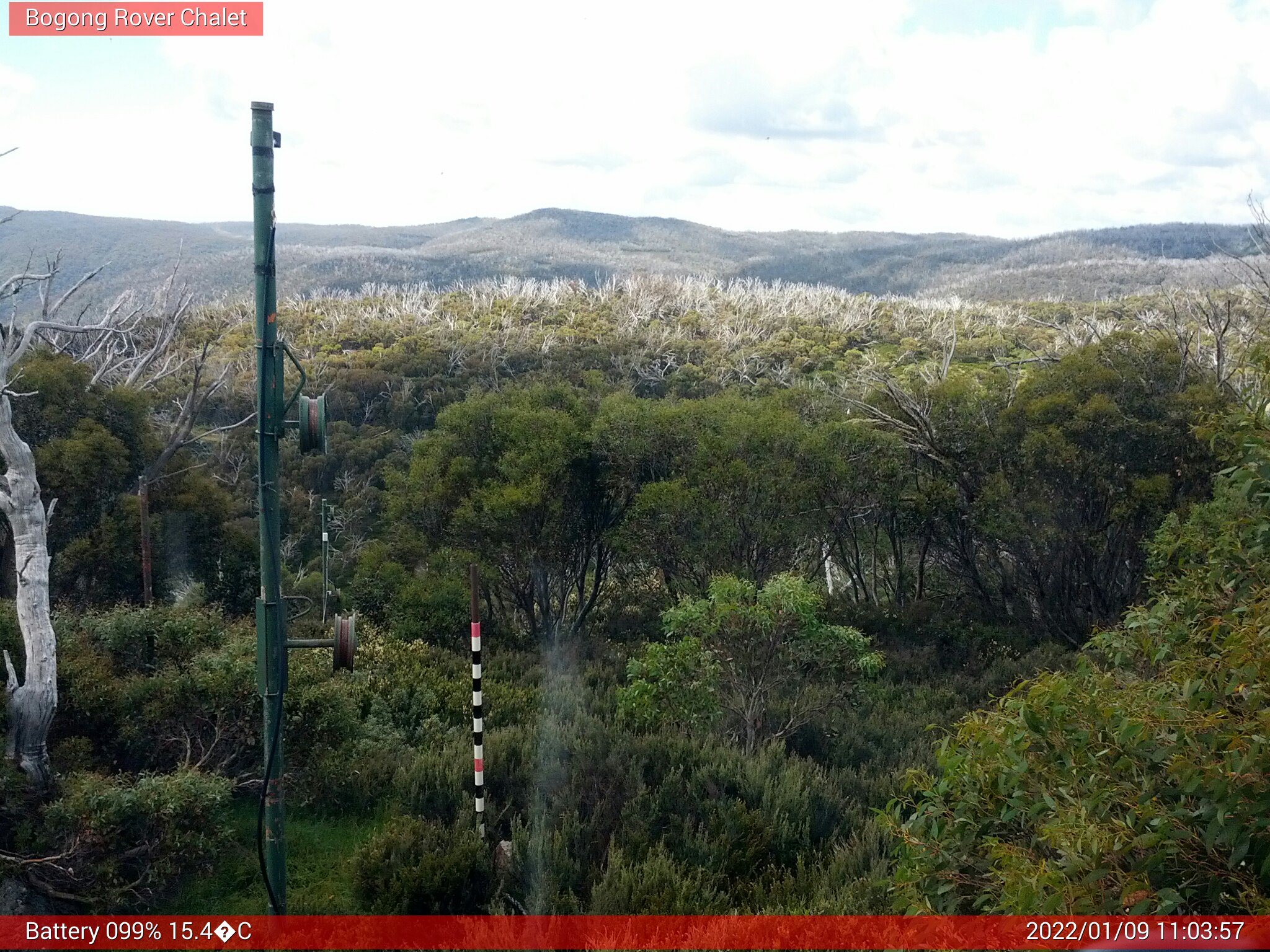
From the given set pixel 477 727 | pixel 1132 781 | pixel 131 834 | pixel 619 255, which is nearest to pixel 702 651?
pixel 477 727

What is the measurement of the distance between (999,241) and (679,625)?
111m

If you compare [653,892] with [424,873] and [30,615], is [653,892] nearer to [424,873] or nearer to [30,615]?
[424,873]

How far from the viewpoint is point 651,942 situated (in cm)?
526

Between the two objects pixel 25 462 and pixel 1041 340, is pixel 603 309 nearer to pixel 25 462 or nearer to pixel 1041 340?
pixel 1041 340

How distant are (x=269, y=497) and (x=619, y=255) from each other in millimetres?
106803

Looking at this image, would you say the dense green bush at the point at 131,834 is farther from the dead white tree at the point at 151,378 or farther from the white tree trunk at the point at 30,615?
the dead white tree at the point at 151,378

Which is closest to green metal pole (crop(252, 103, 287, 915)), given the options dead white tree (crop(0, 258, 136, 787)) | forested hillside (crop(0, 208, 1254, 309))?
dead white tree (crop(0, 258, 136, 787))

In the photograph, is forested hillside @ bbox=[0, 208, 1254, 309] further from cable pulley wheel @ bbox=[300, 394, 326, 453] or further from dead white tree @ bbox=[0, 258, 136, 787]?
cable pulley wheel @ bbox=[300, 394, 326, 453]

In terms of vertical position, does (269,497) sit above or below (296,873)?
above

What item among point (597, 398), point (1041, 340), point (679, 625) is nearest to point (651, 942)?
point (679, 625)
